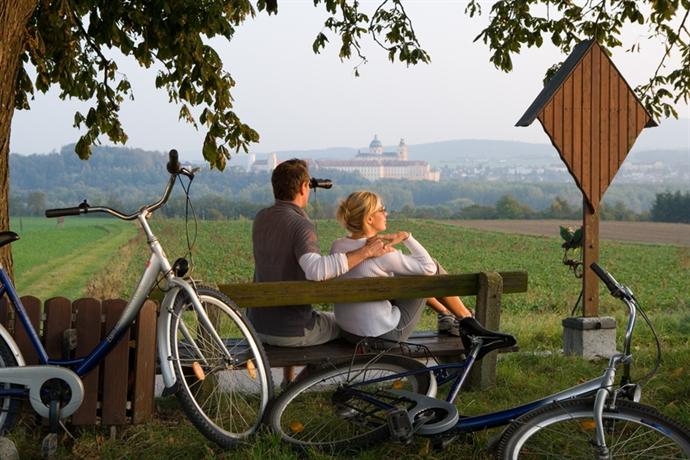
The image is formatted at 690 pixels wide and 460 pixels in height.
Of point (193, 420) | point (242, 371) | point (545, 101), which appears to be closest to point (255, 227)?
point (242, 371)

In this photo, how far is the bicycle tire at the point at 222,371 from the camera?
477cm

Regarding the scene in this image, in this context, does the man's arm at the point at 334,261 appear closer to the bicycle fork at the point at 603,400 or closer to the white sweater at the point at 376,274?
the white sweater at the point at 376,274

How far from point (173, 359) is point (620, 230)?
173 feet

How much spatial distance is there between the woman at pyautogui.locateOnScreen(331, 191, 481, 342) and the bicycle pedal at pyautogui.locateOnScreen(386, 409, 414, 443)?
1270mm

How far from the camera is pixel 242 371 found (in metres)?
5.23

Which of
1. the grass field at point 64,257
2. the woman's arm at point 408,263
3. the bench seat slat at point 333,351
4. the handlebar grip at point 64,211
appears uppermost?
the handlebar grip at point 64,211

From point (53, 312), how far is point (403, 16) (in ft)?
26.2

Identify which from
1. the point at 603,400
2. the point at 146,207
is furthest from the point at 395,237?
the point at 603,400

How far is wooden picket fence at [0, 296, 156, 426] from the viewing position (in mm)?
5215

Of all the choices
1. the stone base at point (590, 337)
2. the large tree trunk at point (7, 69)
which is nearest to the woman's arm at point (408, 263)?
the large tree trunk at point (7, 69)

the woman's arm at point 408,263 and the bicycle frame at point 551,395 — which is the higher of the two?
the woman's arm at point 408,263

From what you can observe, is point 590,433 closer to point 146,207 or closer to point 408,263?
point 408,263

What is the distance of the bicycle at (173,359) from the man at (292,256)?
2.31 feet

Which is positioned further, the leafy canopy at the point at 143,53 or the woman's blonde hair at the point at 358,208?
the leafy canopy at the point at 143,53
